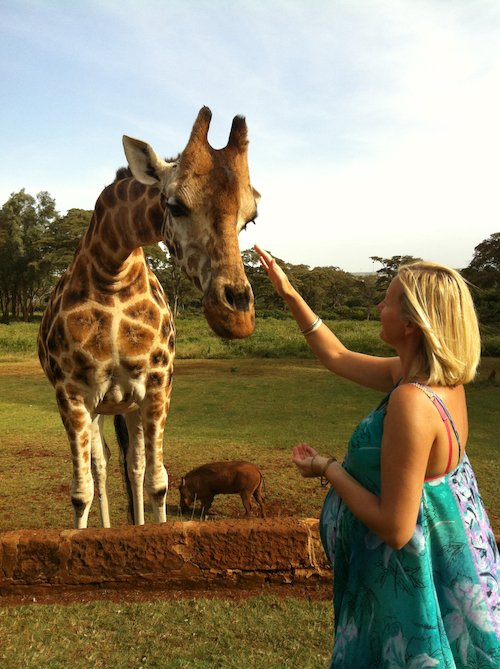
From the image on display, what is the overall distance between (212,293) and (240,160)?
0.74 meters

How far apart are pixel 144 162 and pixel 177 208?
0.46 meters

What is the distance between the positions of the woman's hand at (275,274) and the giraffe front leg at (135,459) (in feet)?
6.54

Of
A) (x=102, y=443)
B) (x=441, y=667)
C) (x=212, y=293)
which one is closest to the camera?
(x=441, y=667)

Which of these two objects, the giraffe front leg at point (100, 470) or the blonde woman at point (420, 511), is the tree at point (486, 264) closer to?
the giraffe front leg at point (100, 470)

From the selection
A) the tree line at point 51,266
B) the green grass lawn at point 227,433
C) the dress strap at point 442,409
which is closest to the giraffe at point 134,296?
the dress strap at point 442,409

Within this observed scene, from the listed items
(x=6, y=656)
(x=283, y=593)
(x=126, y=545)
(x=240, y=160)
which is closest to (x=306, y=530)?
(x=283, y=593)

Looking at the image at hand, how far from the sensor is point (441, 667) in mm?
1393

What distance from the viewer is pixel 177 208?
104 inches

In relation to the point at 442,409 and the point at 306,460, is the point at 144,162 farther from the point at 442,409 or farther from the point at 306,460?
the point at 442,409

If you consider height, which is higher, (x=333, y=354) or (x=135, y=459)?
(x=333, y=354)

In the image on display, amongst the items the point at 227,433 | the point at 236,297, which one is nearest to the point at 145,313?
the point at 236,297

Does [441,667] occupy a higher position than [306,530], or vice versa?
[441,667]

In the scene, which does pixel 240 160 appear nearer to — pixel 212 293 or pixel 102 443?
pixel 212 293

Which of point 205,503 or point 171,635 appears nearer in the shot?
point 171,635
